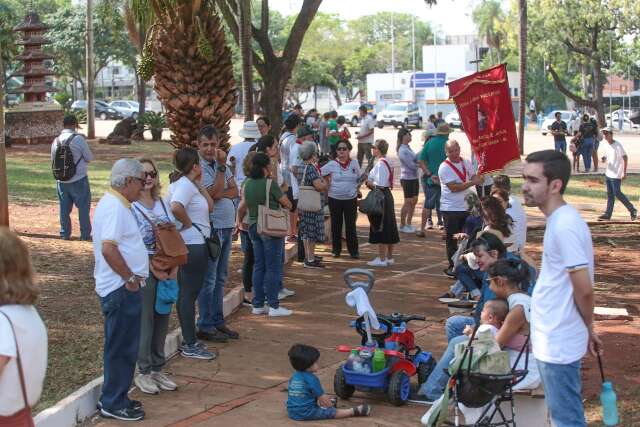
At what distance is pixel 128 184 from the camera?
6.44 meters

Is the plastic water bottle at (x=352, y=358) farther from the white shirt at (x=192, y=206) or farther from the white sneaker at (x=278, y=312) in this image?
the white sneaker at (x=278, y=312)

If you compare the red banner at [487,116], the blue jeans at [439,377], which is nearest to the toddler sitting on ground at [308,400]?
the blue jeans at [439,377]

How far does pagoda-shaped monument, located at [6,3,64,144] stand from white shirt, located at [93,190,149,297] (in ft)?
89.0

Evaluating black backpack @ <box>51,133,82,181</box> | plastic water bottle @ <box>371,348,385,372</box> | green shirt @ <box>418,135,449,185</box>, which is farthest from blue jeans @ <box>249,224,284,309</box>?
green shirt @ <box>418,135,449,185</box>

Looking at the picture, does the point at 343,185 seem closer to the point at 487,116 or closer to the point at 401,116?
the point at 487,116

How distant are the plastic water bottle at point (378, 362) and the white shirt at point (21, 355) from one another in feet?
10.8

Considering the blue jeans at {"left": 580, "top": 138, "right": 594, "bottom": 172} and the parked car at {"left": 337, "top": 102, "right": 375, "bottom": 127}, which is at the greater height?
the parked car at {"left": 337, "top": 102, "right": 375, "bottom": 127}

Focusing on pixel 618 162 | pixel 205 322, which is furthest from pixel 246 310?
pixel 618 162

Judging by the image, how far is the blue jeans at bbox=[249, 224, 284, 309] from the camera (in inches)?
380

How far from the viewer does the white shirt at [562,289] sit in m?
4.66

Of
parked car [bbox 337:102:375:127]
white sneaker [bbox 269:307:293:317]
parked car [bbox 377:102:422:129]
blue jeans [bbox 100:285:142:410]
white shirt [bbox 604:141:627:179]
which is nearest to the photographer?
blue jeans [bbox 100:285:142:410]

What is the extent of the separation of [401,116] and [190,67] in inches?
1835

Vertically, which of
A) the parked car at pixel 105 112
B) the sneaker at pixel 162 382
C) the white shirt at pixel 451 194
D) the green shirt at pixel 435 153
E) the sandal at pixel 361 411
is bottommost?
the sandal at pixel 361 411

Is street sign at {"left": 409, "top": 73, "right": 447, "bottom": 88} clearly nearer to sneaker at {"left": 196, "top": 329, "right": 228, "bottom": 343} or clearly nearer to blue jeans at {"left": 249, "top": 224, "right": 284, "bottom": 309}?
blue jeans at {"left": 249, "top": 224, "right": 284, "bottom": 309}
